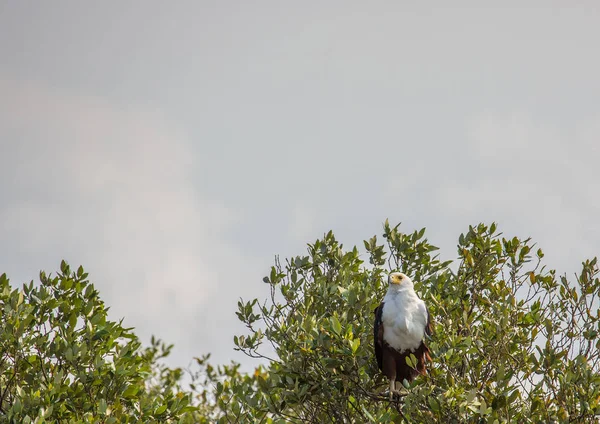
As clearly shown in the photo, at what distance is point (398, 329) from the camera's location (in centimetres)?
837

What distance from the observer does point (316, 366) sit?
7.92m

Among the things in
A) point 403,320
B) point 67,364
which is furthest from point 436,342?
point 67,364

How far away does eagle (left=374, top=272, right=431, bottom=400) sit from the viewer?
8.35 meters

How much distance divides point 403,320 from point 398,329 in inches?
4.9

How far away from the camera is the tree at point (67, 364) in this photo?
7.96m

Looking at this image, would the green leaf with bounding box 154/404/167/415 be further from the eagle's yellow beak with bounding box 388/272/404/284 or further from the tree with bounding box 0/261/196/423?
the eagle's yellow beak with bounding box 388/272/404/284

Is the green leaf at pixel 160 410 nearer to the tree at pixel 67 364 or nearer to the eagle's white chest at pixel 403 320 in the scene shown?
the tree at pixel 67 364

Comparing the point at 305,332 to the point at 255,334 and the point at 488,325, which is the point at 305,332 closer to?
the point at 255,334

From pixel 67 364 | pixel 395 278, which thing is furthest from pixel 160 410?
pixel 395 278

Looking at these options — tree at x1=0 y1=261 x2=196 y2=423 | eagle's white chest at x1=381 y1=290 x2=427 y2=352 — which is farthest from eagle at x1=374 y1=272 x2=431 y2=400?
tree at x1=0 y1=261 x2=196 y2=423

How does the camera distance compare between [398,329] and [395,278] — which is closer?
[398,329]

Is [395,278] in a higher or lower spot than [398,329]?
higher

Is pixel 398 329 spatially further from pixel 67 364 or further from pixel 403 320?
pixel 67 364

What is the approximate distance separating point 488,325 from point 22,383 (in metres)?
5.35
